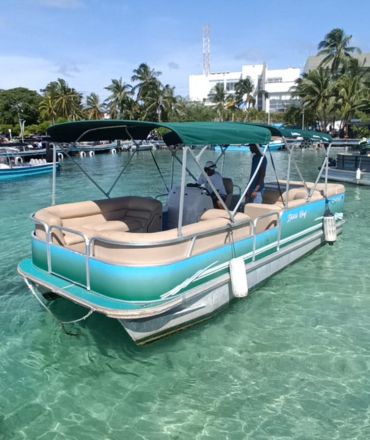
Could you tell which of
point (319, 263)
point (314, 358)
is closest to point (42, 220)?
point (314, 358)

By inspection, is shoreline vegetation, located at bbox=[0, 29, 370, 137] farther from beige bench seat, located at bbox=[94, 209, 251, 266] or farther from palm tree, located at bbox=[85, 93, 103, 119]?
beige bench seat, located at bbox=[94, 209, 251, 266]

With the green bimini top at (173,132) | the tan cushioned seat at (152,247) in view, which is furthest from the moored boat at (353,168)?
the tan cushioned seat at (152,247)

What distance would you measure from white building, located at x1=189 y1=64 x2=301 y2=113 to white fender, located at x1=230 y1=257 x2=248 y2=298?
94.3m

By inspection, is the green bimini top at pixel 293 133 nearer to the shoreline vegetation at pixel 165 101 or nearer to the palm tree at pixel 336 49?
the shoreline vegetation at pixel 165 101

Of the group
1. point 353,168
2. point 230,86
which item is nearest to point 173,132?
point 353,168

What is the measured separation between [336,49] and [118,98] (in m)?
33.4

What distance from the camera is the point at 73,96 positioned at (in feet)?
201

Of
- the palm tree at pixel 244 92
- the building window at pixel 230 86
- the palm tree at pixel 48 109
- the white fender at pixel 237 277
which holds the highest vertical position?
the building window at pixel 230 86

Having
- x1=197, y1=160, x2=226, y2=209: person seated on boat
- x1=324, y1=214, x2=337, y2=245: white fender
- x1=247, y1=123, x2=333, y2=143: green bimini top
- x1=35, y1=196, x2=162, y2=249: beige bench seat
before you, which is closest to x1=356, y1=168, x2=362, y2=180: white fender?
x1=247, y1=123, x2=333, y2=143: green bimini top

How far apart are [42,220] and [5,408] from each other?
2.44 metres

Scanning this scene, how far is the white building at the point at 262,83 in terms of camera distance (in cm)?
10364

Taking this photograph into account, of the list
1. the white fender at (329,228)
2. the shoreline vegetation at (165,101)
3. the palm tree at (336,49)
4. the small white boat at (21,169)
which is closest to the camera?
the white fender at (329,228)

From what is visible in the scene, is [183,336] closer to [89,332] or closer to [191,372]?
[191,372]

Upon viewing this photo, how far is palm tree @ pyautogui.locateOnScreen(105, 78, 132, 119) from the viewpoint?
65281mm
